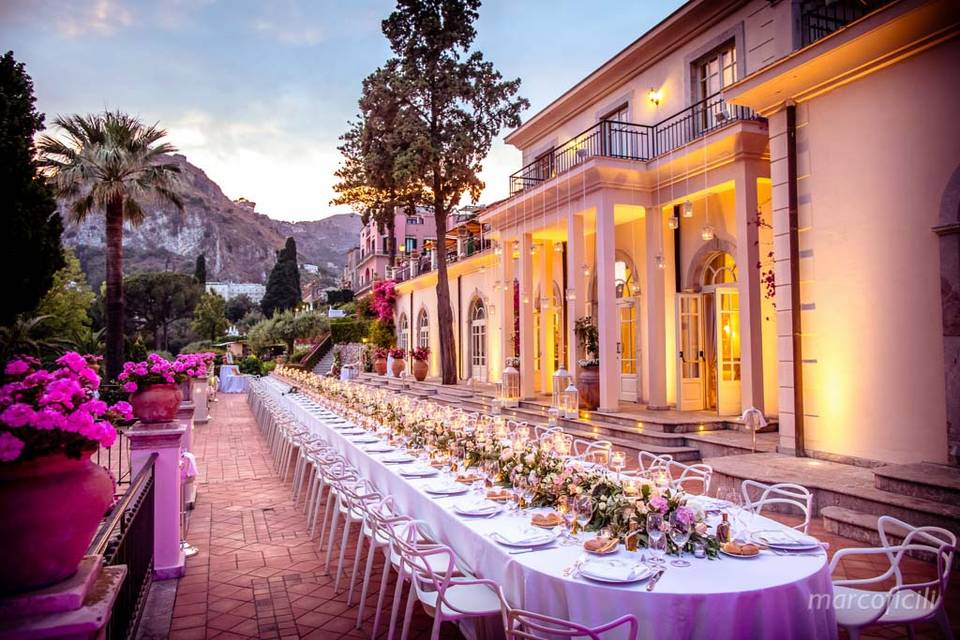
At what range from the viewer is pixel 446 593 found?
305 centimetres

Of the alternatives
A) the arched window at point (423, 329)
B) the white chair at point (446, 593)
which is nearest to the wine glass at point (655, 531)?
the white chair at point (446, 593)

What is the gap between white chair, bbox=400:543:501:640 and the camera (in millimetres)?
2822

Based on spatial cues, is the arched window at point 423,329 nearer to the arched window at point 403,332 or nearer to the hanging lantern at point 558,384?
the arched window at point 403,332

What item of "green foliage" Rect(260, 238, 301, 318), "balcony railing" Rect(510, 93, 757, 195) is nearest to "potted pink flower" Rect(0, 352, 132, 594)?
"balcony railing" Rect(510, 93, 757, 195)

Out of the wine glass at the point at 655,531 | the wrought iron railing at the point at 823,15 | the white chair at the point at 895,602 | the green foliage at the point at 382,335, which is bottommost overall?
the white chair at the point at 895,602

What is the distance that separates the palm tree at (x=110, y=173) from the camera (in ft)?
44.1

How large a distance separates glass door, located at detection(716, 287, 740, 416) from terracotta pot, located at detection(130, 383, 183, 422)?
828 cm

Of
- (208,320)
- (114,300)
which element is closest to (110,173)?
(114,300)

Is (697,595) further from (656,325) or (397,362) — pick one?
(397,362)

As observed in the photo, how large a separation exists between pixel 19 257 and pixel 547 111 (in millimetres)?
11761

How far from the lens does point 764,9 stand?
9641mm

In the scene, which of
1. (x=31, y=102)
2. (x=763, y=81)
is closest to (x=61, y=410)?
(x=763, y=81)

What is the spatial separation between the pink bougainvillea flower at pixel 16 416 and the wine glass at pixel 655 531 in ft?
8.09

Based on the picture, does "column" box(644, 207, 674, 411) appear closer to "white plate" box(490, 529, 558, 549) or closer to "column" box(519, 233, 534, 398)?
"column" box(519, 233, 534, 398)
